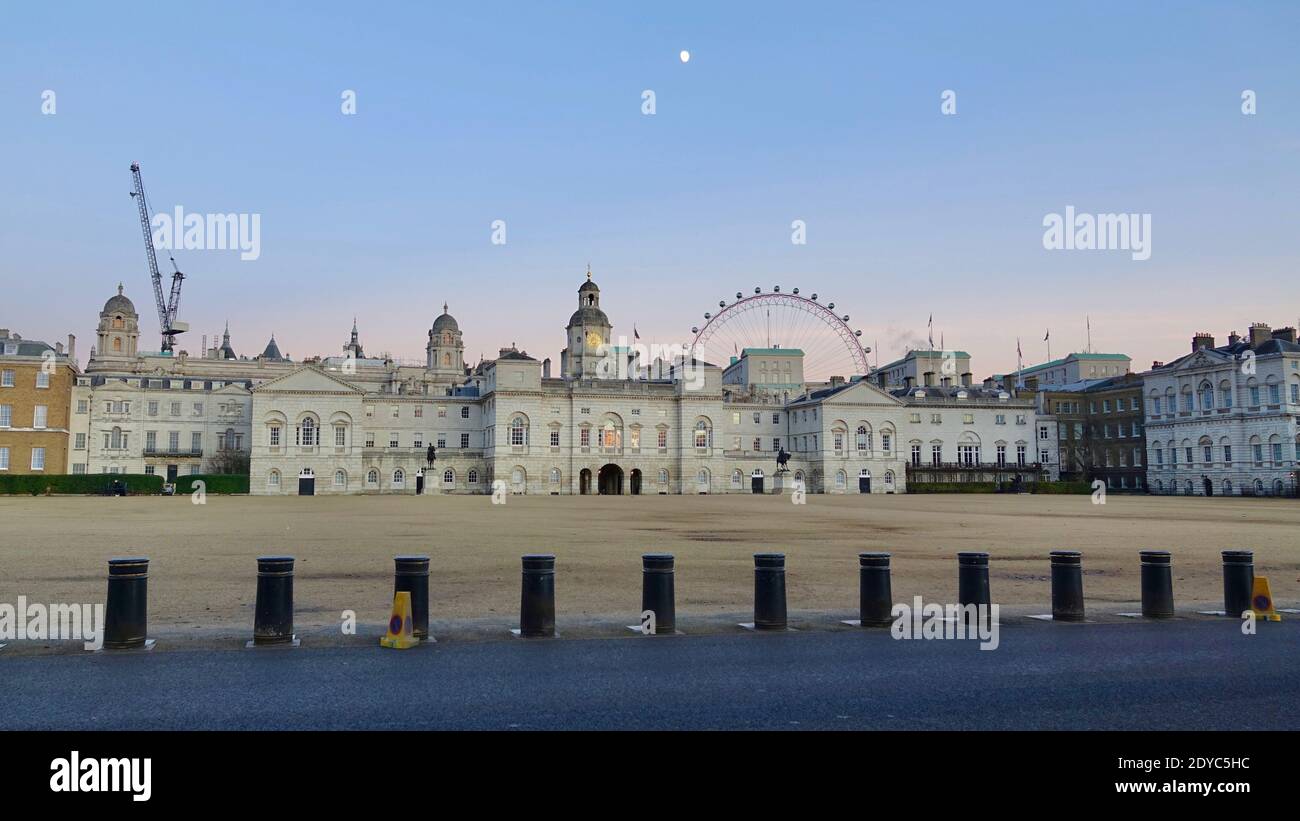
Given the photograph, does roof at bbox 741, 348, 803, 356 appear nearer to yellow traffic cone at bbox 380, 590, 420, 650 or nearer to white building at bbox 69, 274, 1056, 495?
white building at bbox 69, 274, 1056, 495

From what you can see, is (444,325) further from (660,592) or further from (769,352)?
(660,592)

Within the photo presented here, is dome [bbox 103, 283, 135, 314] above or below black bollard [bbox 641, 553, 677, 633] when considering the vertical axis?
above

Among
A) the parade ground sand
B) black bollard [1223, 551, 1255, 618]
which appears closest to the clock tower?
the parade ground sand

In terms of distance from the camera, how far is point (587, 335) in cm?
11806

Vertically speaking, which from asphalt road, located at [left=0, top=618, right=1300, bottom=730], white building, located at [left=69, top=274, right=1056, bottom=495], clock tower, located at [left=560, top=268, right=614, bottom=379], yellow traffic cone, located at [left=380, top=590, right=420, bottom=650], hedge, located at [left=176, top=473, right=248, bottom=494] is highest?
clock tower, located at [left=560, top=268, right=614, bottom=379]

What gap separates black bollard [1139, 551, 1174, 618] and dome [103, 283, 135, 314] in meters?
137

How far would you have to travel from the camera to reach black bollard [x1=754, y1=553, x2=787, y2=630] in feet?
42.1

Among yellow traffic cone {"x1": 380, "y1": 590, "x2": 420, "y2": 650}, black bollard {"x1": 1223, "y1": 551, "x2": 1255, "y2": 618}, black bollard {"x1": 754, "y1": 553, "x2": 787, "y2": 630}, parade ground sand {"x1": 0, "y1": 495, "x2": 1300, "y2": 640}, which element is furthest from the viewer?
parade ground sand {"x1": 0, "y1": 495, "x2": 1300, "y2": 640}

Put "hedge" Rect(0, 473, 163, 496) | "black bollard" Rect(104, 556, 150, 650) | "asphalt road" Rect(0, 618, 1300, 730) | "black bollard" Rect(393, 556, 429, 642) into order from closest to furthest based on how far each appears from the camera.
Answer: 1. "asphalt road" Rect(0, 618, 1300, 730)
2. "black bollard" Rect(104, 556, 150, 650)
3. "black bollard" Rect(393, 556, 429, 642)
4. "hedge" Rect(0, 473, 163, 496)

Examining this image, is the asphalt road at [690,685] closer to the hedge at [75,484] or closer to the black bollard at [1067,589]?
the black bollard at [1067,589]

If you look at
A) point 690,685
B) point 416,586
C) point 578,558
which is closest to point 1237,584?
point 690,685

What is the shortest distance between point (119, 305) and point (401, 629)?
135m
